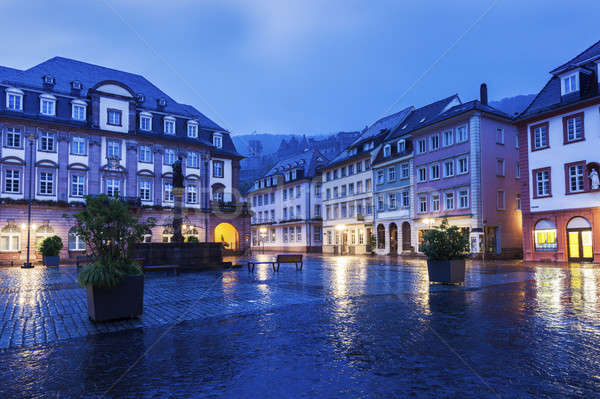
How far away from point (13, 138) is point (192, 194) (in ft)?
53.2

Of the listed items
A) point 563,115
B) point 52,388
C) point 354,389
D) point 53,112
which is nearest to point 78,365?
point 52,388

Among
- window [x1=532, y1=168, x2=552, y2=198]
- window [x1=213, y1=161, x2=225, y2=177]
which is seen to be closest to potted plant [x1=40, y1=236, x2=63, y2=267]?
window [x1=213, y1=161, x2=225, y2=177]

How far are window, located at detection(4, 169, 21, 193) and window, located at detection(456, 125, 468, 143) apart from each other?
1449 inches

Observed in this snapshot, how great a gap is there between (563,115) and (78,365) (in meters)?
31.6

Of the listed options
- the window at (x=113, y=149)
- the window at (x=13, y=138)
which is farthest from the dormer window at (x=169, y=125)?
the window at (x=13, y=138)

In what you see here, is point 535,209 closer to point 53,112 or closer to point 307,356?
point 307,356

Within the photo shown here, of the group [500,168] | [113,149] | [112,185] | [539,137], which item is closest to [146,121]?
[113,149]

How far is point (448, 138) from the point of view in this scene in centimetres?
3866

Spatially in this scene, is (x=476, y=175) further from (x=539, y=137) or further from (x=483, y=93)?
(x=483, y=93)

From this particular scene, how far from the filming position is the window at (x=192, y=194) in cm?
4476

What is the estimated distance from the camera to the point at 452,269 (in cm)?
1359

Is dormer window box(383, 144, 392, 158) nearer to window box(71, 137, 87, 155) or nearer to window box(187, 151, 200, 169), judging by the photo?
window box(187, 151, 200, 169)

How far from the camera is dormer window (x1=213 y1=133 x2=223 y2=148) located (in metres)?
48.1

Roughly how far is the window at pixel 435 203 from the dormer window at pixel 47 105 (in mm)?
34230
